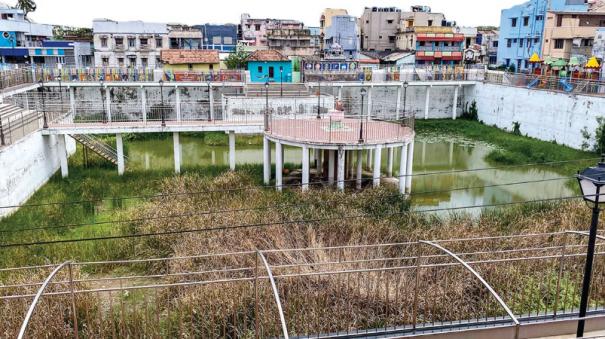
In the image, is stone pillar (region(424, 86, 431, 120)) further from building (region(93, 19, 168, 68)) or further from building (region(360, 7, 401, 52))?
building (region(360, 7, 401, 52))

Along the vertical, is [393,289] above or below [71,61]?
below

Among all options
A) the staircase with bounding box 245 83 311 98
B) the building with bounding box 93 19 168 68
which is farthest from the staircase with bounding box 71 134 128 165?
the building with bounding box 93 19 168 68

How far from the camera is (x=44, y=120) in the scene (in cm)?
2248

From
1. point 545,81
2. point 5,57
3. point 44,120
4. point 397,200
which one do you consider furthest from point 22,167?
point 5,57

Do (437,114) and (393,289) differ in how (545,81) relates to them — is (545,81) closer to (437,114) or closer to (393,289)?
(437,114)

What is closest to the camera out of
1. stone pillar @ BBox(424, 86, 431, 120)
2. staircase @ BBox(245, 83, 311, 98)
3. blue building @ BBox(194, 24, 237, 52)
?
staircase @ BBox(245, 83, 311, 98)

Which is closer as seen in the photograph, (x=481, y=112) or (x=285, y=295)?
(x=285, y=295)

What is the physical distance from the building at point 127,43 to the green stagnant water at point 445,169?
15.4 m

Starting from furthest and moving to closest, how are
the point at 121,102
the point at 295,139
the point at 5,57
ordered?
1. the point at 5,57
2. the point at 121,102
3. the point at 295,139

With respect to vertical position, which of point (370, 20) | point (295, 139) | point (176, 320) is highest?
point (370, 20)

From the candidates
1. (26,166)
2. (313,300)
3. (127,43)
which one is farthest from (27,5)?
(313,300)

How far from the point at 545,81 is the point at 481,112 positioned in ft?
21.2

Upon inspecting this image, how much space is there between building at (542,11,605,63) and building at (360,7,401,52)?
2264 centimetres

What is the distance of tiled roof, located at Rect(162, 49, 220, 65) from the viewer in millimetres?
38656
